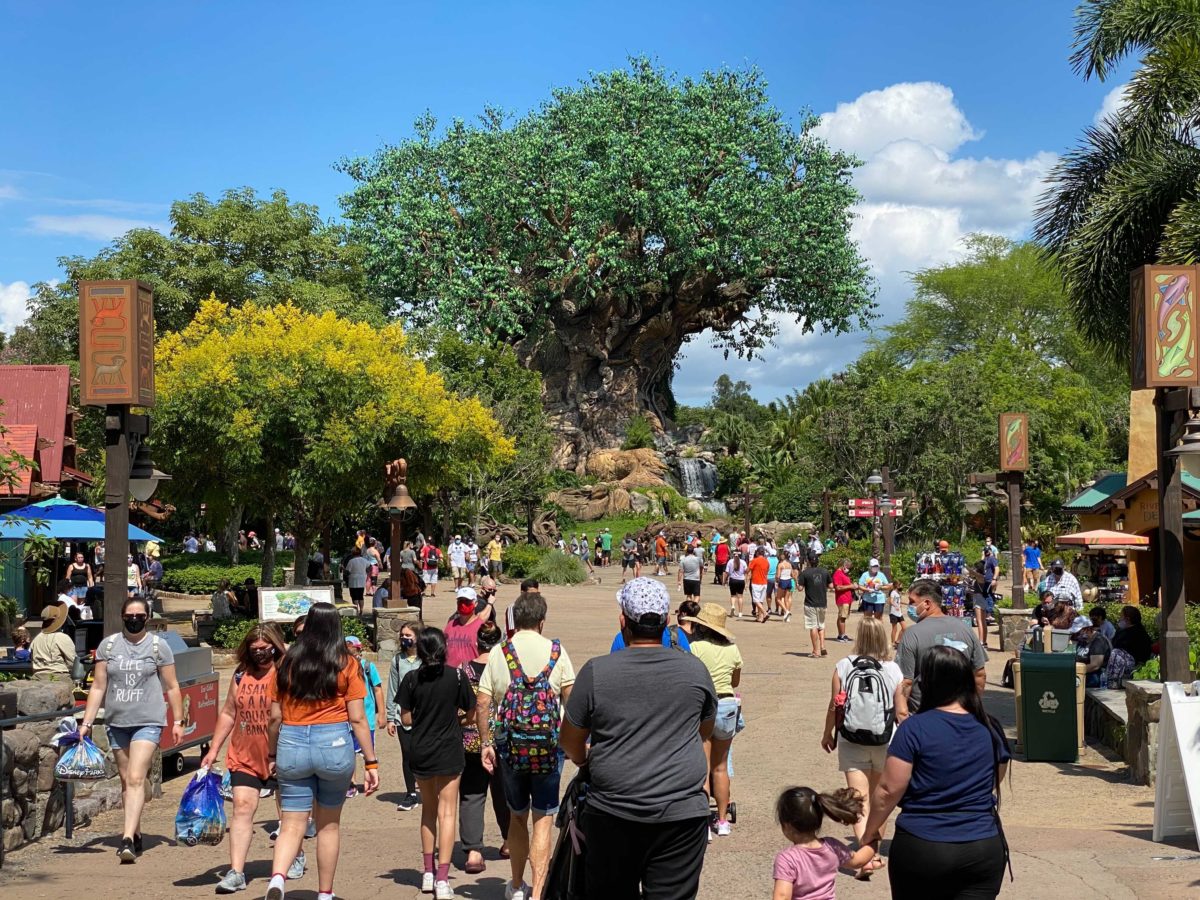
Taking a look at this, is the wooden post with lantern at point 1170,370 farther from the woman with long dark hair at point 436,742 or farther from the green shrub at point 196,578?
the green shrub at point 196,578

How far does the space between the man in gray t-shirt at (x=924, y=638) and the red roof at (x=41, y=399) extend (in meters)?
22.6

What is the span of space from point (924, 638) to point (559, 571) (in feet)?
94.7

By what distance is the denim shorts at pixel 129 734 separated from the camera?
8070 millimetres

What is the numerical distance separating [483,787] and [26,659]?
787 cm

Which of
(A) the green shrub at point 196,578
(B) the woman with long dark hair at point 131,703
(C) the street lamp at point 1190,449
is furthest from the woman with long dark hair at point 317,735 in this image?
(A) the green shrub at point 196,578

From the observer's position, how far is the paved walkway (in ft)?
24.0

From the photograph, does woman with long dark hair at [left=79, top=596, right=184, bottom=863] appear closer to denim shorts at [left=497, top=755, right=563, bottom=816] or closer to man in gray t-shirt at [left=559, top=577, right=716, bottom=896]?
denim shorts at [left=497, top=755, right=563, bottom=816]

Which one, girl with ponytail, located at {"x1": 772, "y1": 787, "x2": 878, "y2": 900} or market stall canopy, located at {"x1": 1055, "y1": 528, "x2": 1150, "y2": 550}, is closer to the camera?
girl with ponytail, located at {"x1": 772, "y1": 787, "x2": 878, "y2": 900}

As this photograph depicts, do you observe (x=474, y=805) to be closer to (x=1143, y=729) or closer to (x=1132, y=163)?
(x=1143, y=729)

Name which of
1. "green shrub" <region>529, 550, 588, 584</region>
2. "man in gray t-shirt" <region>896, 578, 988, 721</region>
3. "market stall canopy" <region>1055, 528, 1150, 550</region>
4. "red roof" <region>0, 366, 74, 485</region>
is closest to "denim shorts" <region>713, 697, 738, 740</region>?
"man in gray t-shirt" <region>896, 578, 988, 721</region>

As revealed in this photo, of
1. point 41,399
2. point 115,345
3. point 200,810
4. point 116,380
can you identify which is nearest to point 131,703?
point 200,810

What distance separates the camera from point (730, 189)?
53906 millimetres

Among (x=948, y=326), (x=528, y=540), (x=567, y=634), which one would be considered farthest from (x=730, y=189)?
(x=567, y=634)

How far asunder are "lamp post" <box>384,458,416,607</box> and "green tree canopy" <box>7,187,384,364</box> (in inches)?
711
